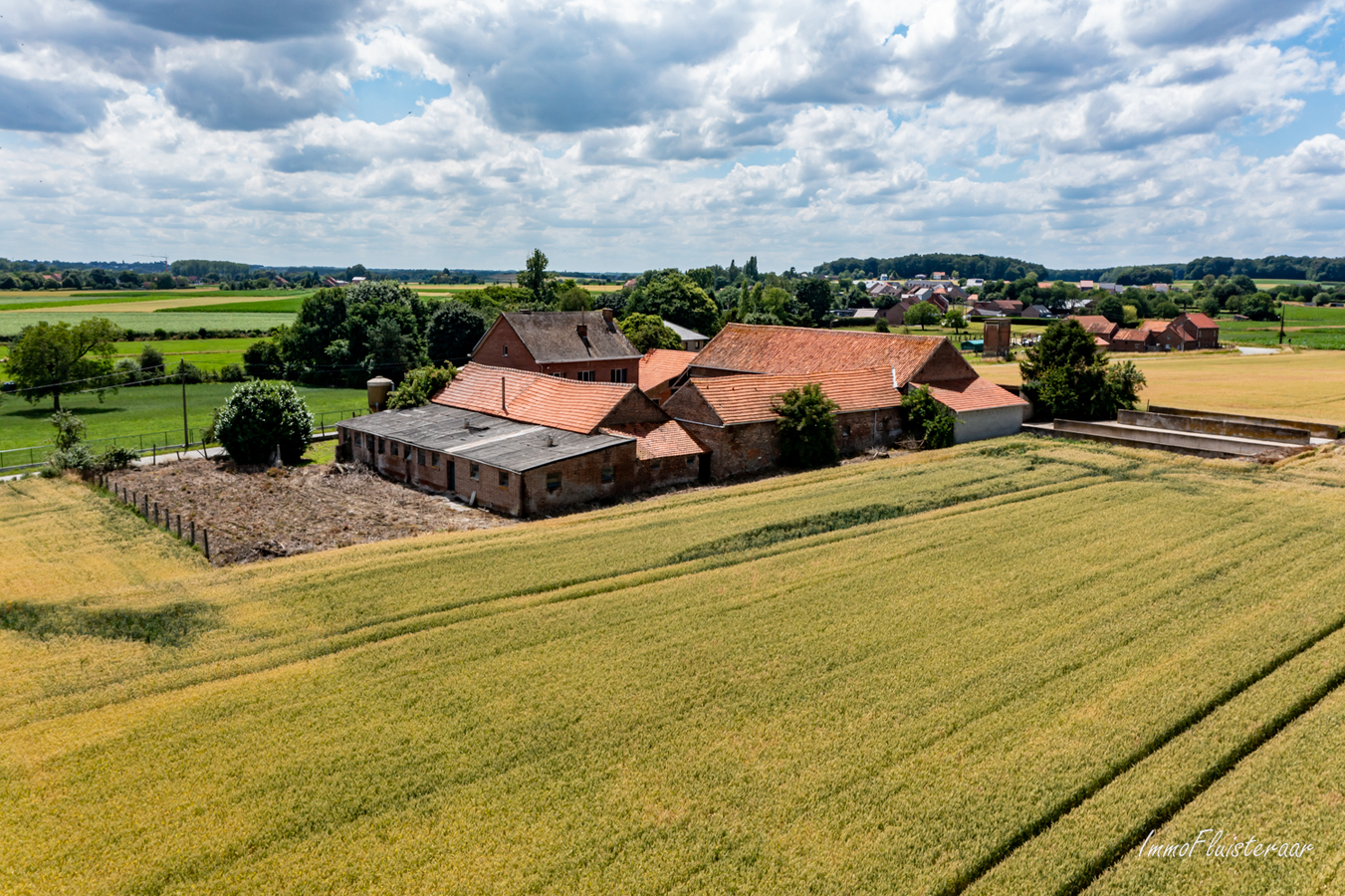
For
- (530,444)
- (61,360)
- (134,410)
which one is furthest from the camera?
(134,410)

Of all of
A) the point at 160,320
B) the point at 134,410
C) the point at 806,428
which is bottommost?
the point at 134,410

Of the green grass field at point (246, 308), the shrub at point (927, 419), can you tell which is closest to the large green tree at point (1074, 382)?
the shrub at point (927, 419)

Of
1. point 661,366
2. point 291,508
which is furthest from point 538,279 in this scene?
point 291,508

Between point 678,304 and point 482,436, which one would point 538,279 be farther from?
point 482,436

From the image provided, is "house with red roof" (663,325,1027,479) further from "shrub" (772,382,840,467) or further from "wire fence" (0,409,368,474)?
"wire fence" (0,409,368,474)

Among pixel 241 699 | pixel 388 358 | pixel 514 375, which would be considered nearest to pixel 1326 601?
pixel 241 699

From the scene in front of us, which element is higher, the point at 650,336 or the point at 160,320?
the point at 160,320

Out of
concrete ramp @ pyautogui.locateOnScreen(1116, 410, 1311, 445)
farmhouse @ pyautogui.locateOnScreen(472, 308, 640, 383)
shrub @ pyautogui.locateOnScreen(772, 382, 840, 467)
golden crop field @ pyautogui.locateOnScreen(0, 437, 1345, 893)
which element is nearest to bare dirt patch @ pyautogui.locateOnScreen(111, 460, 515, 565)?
golden crop field @ pyautogui.locateOnScreen(0, 437, 1345, 893)
